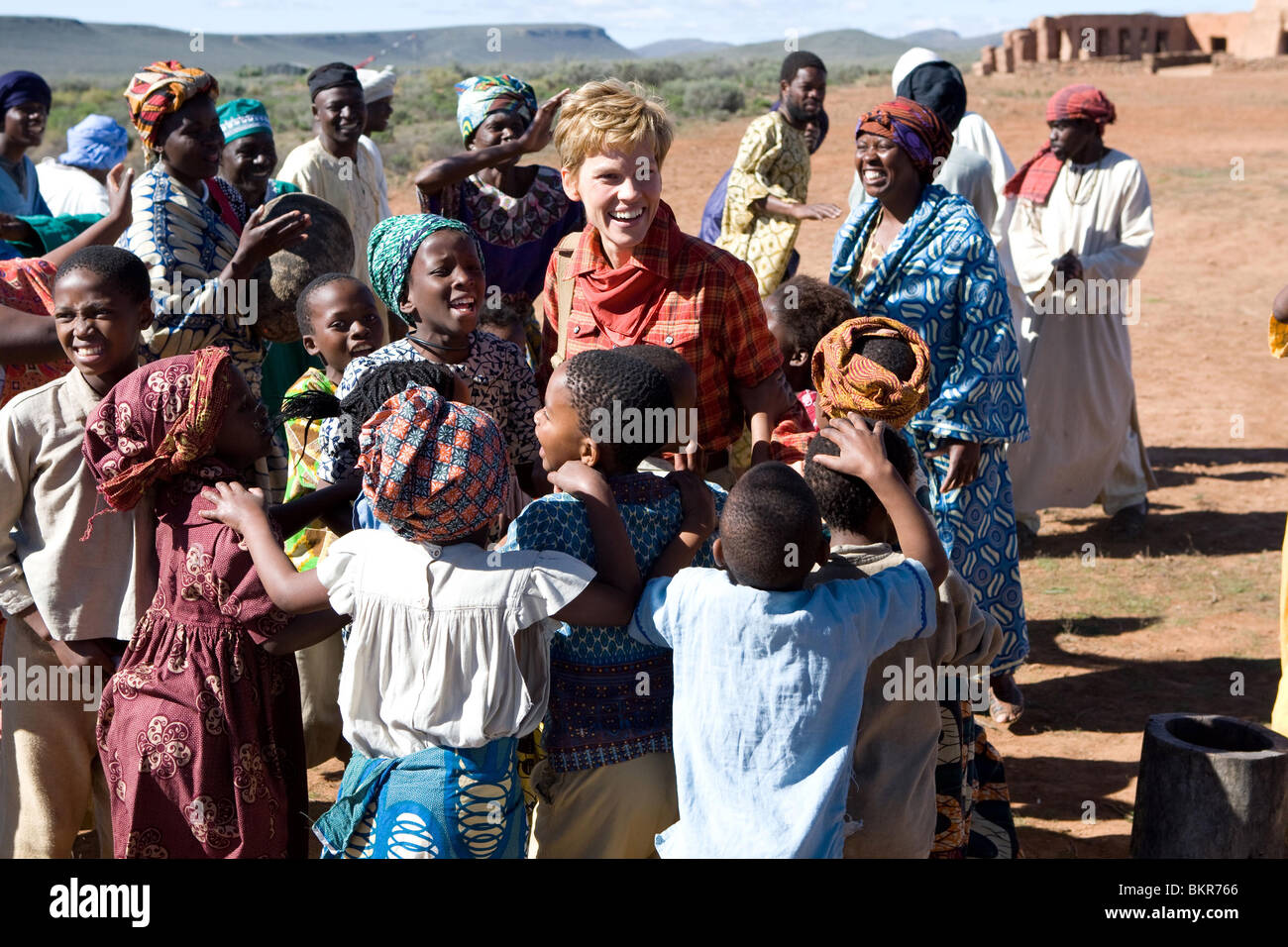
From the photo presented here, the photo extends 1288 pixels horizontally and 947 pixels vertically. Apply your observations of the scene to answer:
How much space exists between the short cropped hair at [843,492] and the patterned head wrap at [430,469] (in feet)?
2.72

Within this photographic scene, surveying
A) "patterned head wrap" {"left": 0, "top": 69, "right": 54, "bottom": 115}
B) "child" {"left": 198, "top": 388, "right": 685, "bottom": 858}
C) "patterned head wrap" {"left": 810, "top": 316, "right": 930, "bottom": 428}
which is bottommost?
"child" {"left": 198, "top": 388, "right": 685, "bottom": 858}

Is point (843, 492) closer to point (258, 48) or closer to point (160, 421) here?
point (160, 421)

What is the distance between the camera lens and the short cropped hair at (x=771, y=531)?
2777 millimetres

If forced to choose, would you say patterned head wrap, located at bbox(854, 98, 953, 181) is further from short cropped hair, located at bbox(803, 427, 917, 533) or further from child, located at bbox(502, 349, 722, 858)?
child, located at bbox(502, 349, 722, 858)

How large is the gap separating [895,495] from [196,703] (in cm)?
178

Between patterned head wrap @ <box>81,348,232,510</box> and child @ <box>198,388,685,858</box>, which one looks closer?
child @ <box>198,388,685,858</box>

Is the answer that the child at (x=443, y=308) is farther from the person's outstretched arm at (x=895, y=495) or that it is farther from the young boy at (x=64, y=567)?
the person's outstretched arm at (x=895, y=495)

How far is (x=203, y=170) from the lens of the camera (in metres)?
5.11

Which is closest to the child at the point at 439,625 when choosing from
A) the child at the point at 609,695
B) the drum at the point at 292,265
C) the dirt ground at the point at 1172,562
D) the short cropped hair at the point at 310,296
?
the child at the point at 609,695

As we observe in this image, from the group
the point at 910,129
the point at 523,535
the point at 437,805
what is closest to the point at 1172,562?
the point at 910,129

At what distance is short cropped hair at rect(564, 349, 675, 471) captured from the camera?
3.12 m

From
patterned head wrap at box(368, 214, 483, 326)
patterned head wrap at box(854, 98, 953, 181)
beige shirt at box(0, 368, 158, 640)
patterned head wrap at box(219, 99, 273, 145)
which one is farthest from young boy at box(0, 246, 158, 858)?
patterned head wrap at box(219, 99, 273, 145)
